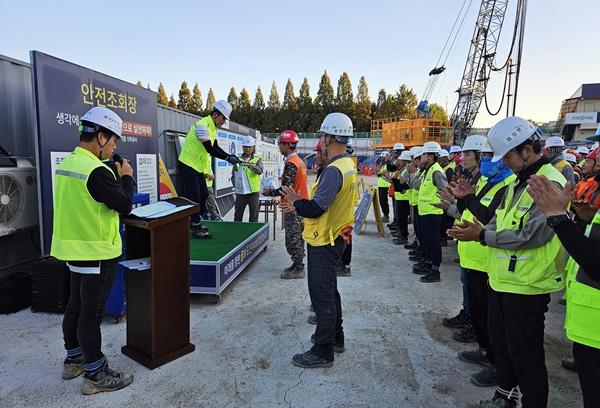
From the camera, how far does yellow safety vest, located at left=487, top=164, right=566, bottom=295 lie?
6.61ft

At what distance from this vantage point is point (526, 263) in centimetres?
206

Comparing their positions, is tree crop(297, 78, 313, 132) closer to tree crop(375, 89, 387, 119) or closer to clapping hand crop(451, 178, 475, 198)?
tree crop(375, 89, 387, 119)

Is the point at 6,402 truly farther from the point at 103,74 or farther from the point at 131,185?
the point at 103,74

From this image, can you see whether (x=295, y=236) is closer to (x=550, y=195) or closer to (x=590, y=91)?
(x=550, y=195)

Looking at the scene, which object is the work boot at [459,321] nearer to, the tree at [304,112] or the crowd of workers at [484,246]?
the crowd of workers at [484,246]

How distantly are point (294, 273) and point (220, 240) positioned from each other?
119 cm

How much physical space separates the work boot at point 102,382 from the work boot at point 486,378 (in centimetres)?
266

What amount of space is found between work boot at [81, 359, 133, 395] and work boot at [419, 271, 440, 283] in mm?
4153

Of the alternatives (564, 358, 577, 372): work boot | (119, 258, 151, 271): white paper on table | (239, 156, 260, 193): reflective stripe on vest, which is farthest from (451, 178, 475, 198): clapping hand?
(239, 156, 260, 193): reflective stripe on vest

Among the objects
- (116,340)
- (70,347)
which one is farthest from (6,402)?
(116,340)

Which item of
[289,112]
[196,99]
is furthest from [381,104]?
[196,99]

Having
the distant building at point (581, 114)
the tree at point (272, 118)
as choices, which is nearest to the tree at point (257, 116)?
the tree at point (272, 118)

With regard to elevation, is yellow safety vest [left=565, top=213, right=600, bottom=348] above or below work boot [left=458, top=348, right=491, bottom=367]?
above

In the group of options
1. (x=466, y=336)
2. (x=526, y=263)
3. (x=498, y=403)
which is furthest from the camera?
(x=466, y=336)
